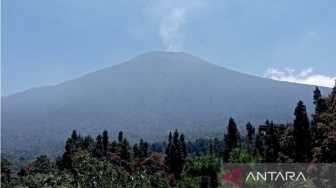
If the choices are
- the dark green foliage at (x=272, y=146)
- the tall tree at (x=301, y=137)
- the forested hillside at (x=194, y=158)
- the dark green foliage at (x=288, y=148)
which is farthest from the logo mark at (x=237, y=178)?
the dark green foliage at (x=272, y=146)

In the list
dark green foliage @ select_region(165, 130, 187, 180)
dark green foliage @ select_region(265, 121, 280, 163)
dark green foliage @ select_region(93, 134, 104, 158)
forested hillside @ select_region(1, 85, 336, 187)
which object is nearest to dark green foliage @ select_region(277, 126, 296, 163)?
forested hillside @ select_region(1, 85, 336, 187)

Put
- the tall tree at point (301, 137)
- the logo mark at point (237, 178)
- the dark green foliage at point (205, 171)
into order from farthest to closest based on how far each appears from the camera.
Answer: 1. the tall tree at point (301, 137)
2. the dark green foliage at point (205, 171)
3. the logo mark at point (237, 178)

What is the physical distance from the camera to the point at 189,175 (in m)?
15.1

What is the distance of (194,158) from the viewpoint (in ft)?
51.0

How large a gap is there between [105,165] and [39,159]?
1286 inches

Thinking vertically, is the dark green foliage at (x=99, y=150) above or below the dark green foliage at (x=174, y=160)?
above

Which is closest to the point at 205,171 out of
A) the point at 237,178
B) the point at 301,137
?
the point at 237,178

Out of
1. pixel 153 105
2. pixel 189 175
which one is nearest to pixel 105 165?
pixel 189 175

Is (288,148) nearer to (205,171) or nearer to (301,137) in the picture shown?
(301,137)

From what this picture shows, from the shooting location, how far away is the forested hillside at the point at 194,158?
9.10 metres

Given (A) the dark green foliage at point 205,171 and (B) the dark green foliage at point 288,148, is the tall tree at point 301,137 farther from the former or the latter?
(A) the dark green foliage at point 205,171

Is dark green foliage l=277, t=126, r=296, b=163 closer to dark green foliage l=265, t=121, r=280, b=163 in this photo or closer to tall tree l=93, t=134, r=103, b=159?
dark green foliage l=265, t=121, r=280, b=163

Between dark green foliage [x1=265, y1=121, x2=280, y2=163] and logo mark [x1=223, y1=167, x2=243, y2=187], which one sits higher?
dark green foliage [x1=265, y1=121, x2=280, y2=163]

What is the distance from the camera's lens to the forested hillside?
9102 millimetres
